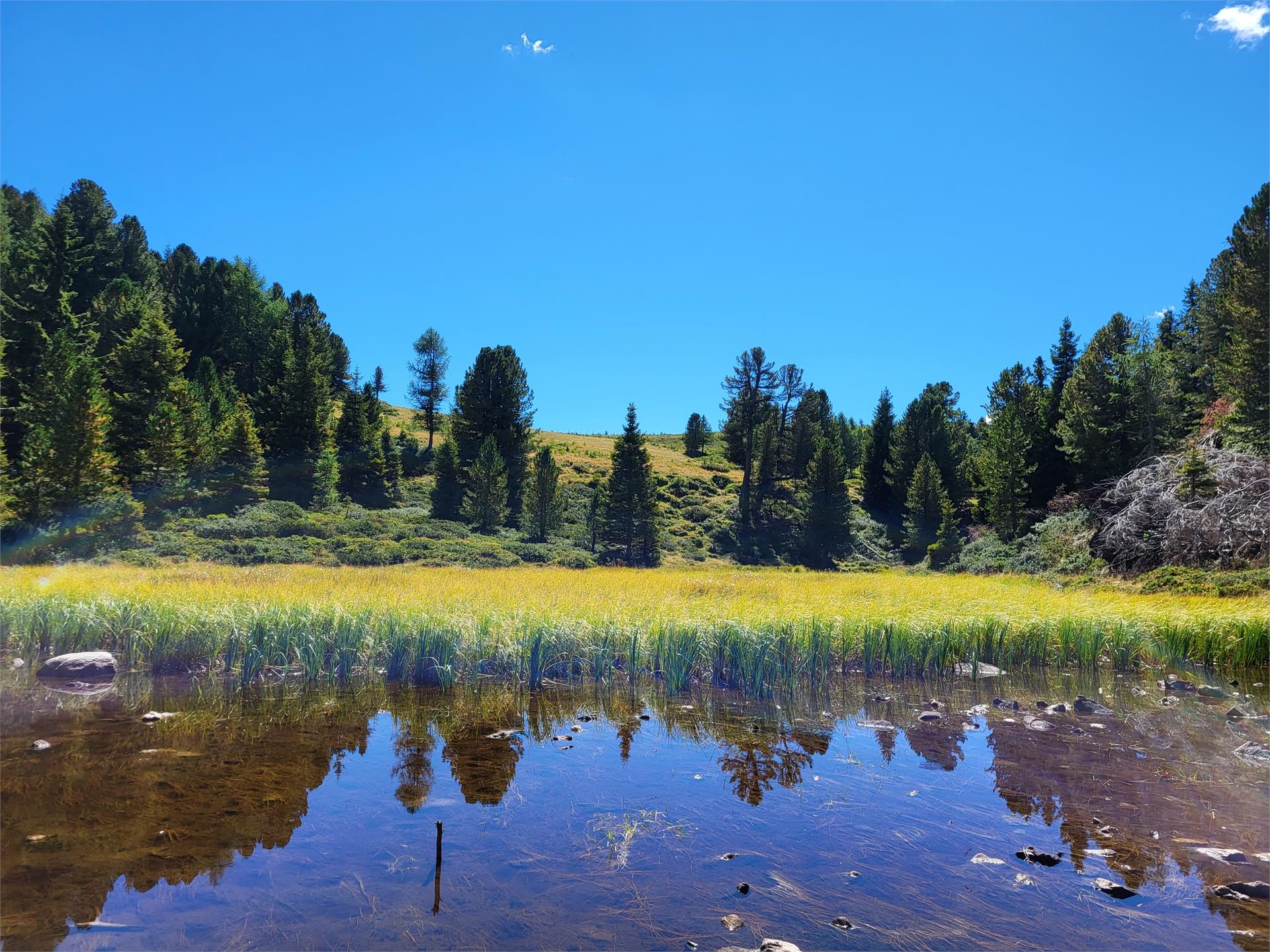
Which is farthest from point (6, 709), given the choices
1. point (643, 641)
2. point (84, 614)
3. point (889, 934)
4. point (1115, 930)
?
point (1115, 930)

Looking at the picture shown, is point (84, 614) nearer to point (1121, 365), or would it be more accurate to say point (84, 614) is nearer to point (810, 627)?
point (810, 627)

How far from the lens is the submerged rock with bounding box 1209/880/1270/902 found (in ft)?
17.5

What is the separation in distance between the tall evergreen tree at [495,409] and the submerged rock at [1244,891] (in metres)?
60.6

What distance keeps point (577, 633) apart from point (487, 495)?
137 feet

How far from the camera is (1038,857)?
5.99 metres

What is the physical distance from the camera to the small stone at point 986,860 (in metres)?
5.94

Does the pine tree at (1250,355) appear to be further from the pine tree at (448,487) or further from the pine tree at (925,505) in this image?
the pine tree at (448,487)

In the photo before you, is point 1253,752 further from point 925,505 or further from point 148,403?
point 148,403

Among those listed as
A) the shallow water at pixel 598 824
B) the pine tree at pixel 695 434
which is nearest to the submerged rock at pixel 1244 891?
the shallow water at pixel 598 824

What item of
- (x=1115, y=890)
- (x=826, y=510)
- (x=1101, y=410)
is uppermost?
(x=1101, y=410)

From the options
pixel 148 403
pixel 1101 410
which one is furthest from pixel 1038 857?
pixel 148 403

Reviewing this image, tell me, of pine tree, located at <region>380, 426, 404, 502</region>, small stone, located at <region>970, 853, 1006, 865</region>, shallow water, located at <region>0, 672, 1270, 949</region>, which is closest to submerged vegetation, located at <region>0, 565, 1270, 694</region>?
shallow water, located at <region>0, 672, 1270, 949</region>

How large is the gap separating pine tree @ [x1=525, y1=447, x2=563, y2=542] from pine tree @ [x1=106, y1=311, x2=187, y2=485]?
23.1m

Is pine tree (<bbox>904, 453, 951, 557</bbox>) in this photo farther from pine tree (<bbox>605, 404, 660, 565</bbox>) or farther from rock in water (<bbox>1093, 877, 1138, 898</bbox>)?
rock in water (<bbox>1093, 877, 1138, 898</bbox>)
